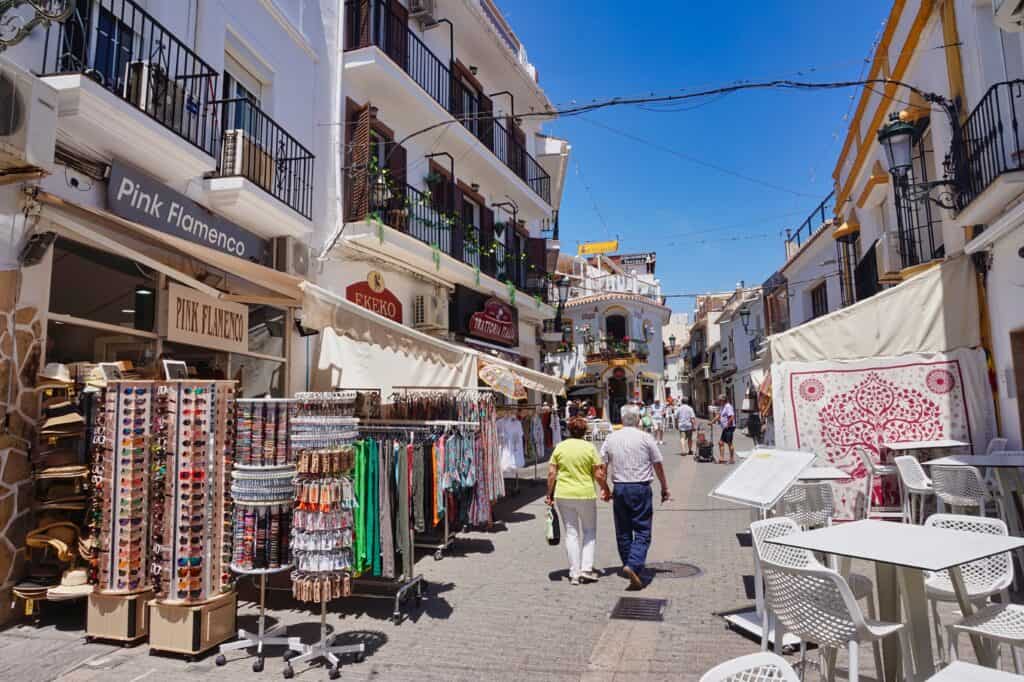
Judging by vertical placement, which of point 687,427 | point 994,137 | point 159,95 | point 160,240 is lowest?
point 687,427

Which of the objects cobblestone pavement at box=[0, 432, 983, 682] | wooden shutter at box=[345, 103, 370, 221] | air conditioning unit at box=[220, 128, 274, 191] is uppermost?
wooden shutter at box=[345, 103, 370, 221]

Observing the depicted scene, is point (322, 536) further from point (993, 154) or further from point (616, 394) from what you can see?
point (616, 394)

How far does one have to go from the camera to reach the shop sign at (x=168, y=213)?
23.1ft

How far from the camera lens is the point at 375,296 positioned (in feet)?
40.9

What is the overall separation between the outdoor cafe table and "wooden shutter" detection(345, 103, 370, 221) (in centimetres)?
966

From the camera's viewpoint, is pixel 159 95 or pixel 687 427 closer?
pixel 159 95

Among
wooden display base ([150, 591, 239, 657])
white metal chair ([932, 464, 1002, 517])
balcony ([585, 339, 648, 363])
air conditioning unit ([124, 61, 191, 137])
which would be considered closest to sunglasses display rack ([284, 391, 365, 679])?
wooden display base ([150, 591, 239, 657])

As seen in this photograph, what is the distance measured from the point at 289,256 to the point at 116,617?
6411mm

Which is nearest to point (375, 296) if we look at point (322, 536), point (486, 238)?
point (486, 238)

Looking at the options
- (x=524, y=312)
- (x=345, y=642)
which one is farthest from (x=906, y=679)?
(x=524, y=312)

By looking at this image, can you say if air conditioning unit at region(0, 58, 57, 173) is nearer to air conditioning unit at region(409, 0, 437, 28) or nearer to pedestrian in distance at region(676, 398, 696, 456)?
air conditioning unit at region(409, 0, 437, 28)

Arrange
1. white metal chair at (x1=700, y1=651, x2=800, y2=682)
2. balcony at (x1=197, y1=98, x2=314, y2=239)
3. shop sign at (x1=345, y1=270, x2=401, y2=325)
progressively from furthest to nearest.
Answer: shop sign at (x1=345, y1=270, x2=401, y2=325)
balcony at (x1=197, y1=98, x2=314, y2=239)
white metal chair at (x1=700, y1=651, x2=800, y2=682)

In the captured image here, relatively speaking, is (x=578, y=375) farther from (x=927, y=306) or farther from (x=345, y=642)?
(x=345, y=642)

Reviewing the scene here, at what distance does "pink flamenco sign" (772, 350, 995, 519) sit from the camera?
27.0 ft
